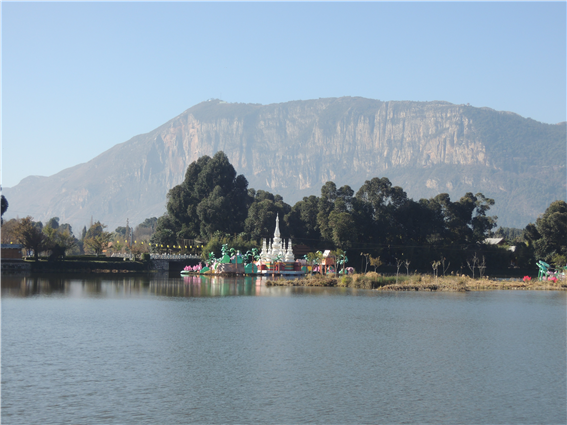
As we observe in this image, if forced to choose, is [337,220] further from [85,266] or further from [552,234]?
[85,266]

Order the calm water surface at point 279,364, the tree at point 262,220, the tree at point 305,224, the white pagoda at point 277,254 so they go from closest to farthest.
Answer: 1. the calm water surface at point 279,364
2. the white pagoda at point 277,254
3. the tree at point 262,220
4. the tree at point 305,224

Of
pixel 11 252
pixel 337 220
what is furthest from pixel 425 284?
pixel 11 252

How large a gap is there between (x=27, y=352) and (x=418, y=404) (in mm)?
16711

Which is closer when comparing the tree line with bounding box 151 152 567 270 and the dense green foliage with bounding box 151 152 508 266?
the tree line with bounding box 151 152 567 270

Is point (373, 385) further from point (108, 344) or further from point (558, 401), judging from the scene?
point (108, 344)

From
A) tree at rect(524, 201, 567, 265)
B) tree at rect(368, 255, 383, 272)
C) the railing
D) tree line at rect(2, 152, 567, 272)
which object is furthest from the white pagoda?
tree at rect(524, 201, 567, 265)

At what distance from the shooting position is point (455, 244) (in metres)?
107

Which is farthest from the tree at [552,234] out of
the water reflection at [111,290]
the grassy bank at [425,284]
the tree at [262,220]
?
the water reflection at [111,290]

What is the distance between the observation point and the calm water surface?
1967cm

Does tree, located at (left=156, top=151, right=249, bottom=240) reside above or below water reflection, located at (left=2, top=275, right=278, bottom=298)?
above

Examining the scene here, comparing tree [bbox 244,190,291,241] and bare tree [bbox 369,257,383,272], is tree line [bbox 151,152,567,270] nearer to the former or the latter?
tree [bbox 244,190,291,241]

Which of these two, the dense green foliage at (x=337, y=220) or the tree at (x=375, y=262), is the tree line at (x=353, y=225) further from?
the tree at (x=375, y=262)

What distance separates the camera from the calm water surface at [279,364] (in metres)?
19.7

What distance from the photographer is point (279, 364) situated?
26.1 meters
